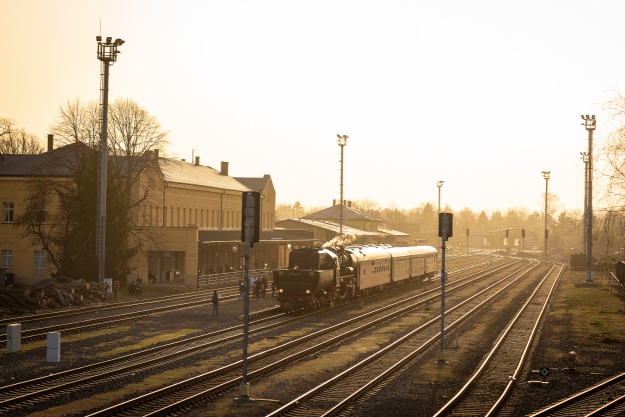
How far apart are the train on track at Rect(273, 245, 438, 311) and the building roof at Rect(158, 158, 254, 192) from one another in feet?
65.9

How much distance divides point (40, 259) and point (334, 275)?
28616 mm

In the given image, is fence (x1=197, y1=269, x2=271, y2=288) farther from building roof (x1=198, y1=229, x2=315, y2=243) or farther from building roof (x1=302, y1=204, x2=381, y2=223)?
building roof (x1=302, y1=204, x2=381, y2=223)

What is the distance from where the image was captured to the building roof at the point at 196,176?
7144 cm

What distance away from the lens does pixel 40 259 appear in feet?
200

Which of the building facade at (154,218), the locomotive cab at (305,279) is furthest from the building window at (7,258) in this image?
the locomotive cab at (305,279)

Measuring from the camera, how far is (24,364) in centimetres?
2389

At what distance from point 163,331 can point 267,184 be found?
60.0 metres

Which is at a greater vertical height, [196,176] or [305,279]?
[196,176]

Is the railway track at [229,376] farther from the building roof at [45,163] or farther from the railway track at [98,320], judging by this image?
the building roof at [45,163]

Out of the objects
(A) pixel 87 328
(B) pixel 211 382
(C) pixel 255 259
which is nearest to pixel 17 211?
(C) pixel 255 259

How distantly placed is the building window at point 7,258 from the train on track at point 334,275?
1076 inches

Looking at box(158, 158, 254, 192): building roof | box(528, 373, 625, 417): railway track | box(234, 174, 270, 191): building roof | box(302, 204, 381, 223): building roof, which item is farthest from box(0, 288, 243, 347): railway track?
box(302, 204, 381, 223): building roof

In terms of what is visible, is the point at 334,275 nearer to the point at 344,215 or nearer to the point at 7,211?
the point at 7,211

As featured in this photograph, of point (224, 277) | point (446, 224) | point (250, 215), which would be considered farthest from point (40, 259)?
point (250, 215)
